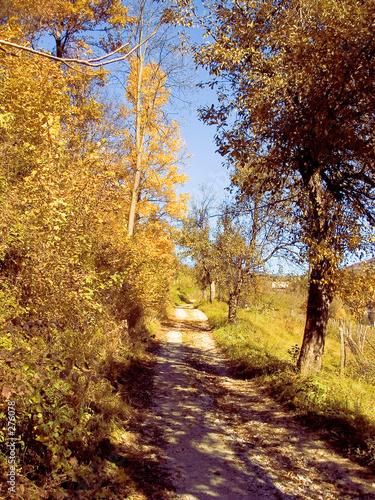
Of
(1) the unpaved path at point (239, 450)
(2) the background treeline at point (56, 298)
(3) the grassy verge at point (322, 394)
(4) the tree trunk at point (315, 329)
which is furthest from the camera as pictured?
(4) the tree trunk at point (315, 329)

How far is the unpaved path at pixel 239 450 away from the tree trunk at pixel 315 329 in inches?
49.3

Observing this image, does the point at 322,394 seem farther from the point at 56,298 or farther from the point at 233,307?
the point at 233,307

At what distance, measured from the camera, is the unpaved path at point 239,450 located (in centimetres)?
440

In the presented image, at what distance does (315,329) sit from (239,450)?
335 centimetres

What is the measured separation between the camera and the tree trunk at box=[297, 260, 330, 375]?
760 centimetres

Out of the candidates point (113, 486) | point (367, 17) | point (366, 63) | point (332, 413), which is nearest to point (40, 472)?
point (113, 486)

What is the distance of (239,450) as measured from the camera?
5500mm

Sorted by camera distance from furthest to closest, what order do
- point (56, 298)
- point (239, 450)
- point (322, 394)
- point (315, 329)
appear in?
point (315, 329) → point (322, 394) → point (239, 450) → point (56, 298)

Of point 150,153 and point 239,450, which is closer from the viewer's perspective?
point 239,450

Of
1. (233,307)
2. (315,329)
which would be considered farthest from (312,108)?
(233,307)

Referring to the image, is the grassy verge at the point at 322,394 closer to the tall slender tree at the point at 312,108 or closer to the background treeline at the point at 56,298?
the tall slender tree at the point at 312,108

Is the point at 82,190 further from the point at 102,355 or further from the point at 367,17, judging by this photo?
Result: the point at 367,17

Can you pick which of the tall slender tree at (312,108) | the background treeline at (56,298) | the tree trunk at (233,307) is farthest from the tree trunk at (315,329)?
the tree trunk at (233,307)

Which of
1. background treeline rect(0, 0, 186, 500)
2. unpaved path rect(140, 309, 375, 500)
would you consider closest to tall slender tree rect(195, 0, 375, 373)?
unpaved path rect(140, 309, 375, 500)
